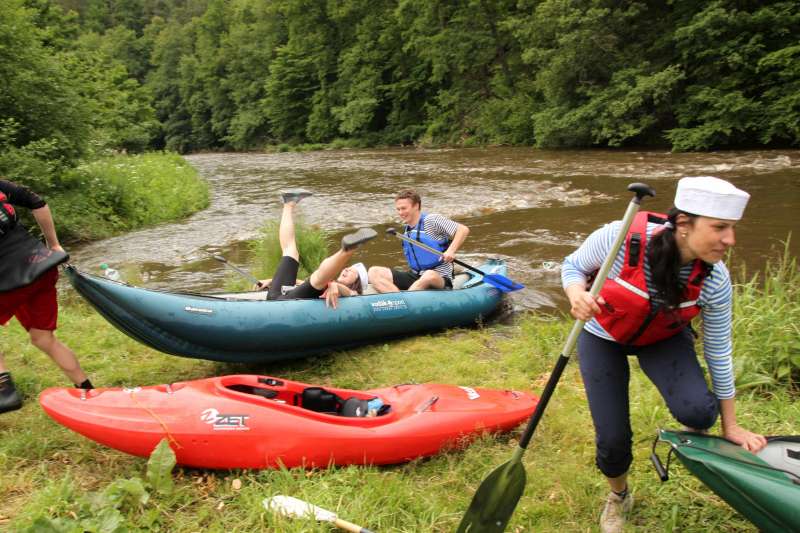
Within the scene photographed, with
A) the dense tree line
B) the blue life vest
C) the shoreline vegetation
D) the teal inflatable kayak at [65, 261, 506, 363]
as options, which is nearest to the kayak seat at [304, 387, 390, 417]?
the shoreline vegetation

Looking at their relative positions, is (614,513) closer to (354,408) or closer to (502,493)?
(502,493)

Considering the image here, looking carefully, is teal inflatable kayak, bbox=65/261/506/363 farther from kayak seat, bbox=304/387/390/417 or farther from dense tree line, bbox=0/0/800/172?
dense tree line, bbox=0/0/800/172

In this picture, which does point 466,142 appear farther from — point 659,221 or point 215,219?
point 659,221

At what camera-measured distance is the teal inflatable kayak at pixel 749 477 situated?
5.19 ft

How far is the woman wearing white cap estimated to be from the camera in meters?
1.64

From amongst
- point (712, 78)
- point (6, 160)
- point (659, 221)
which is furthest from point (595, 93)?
point (659, 221)

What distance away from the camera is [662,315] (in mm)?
1806

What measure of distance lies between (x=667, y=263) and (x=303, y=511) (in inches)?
62.8

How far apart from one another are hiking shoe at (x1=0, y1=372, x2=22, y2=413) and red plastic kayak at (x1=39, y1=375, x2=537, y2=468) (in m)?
0.48

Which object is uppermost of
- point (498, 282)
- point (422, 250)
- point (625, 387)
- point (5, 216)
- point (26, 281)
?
point (5, 216)

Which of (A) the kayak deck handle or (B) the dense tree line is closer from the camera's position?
(A) the kayak deck handle

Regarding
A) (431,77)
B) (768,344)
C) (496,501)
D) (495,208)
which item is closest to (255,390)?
(496,501)

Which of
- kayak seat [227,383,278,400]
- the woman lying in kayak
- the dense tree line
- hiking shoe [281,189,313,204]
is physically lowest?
kayak seat [227,383,278,400]

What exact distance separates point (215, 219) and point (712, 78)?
543 inches
